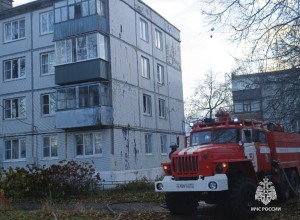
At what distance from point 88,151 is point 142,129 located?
5.05 meters

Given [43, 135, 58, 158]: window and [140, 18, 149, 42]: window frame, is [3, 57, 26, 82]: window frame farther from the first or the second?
[140, 18, 149, 42]: window frame

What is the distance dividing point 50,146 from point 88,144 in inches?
141

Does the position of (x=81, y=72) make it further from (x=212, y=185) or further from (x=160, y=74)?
(x=212, y=185)

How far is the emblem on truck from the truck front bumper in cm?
165

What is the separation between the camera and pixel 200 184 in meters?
11.2

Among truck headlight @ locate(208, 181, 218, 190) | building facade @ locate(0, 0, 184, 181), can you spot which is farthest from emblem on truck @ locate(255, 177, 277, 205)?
building facade @ locate(0, 0, 184, 181)

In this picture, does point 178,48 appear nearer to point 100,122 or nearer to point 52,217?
point 100,122

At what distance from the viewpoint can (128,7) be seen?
32750 mm

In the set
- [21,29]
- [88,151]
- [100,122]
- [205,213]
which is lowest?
[205,213]

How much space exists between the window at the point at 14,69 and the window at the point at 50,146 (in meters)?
5.53

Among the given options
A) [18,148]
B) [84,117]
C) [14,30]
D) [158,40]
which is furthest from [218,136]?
[158,40]

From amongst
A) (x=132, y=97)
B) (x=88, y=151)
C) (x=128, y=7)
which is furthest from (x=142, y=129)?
(x=128, y=7)

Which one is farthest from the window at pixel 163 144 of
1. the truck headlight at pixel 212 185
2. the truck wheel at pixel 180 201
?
the truck headlight at pixel 212 185

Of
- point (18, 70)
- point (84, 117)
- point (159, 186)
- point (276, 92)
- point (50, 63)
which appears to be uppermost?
point (50, 63)
